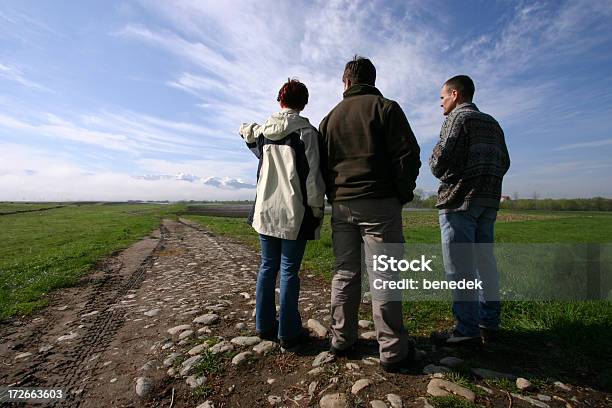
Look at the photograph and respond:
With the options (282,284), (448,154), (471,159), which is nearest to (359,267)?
(282,284)

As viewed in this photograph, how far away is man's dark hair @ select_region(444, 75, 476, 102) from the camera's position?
3562 mm

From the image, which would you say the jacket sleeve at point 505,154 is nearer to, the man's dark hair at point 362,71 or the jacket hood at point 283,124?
the man's dark hair at point 362,71

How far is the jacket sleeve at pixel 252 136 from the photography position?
3.61 meters

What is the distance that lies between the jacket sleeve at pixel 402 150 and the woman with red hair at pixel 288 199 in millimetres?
769

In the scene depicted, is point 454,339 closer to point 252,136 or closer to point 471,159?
point 471,159

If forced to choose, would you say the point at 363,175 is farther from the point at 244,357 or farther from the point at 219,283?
the point at 219,283

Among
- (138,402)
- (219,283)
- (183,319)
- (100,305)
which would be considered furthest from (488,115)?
(100,305)

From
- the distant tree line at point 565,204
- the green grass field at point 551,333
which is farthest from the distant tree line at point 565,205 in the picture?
the green grass field at point 551,333

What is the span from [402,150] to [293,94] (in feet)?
4.52

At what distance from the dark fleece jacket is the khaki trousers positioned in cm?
13

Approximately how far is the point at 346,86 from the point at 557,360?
11.7 ft

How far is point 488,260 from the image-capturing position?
3420mm

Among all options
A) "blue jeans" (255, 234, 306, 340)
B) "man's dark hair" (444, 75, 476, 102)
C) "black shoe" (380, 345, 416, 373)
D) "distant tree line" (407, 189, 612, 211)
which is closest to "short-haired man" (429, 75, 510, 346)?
"man's dark hair" (444, 75, 476, 102)

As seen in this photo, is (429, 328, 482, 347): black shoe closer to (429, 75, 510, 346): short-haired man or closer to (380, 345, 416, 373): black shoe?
(429, 75, 510, 346): short-haired man
